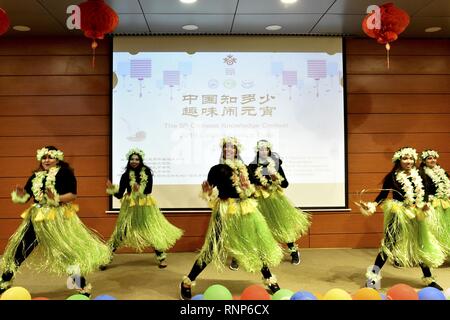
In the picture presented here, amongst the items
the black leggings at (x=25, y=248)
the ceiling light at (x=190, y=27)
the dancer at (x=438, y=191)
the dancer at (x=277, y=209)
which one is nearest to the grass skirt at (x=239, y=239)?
the dancer at (x=277, y=209)

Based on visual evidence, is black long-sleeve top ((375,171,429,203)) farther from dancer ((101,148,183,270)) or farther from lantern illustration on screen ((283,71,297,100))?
dancer ((101,148,183,270))

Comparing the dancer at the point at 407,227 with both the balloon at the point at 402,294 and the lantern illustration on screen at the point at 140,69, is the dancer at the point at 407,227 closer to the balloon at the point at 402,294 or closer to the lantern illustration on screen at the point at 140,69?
the balloon at the point at 402,294

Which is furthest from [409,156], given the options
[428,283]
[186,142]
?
[186,142]

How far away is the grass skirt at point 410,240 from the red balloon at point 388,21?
1.46 meters

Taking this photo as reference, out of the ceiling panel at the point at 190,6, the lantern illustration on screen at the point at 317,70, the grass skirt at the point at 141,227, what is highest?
the ceiling panel at the point at 190,6

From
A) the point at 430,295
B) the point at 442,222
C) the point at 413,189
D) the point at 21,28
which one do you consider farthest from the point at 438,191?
the point at 21,28

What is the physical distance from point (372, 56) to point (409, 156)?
2.01 metres

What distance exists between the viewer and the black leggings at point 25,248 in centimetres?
286

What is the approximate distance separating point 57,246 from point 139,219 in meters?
1.10

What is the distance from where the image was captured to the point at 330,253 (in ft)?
14.7

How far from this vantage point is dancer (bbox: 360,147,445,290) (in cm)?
301

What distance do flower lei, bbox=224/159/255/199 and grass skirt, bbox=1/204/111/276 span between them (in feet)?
3.79

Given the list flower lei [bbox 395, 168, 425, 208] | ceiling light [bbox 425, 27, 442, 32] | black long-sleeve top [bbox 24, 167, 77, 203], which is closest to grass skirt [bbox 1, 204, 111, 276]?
black long-sleeve top [bbox 24, 167, 77, 203]
